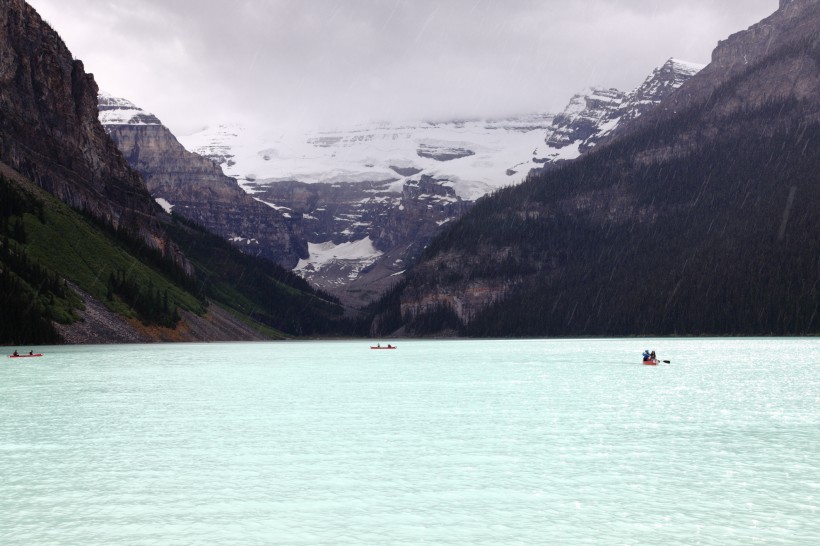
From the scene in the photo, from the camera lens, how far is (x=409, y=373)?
11281 cm

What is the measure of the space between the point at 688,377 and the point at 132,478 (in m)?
71.3

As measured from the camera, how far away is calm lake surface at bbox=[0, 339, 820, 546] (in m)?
30.0

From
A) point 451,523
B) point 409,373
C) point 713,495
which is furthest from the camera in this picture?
point 409,373

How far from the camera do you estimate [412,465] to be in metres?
42.1

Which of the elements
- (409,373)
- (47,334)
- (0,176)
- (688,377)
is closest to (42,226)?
(0,176)

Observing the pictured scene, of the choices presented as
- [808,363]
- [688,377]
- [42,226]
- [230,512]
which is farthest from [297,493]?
[42,226]

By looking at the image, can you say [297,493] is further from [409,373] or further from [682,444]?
[409,373]

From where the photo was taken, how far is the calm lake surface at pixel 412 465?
98.5 ft

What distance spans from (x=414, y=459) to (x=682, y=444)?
14.6 m

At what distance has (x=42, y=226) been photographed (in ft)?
650

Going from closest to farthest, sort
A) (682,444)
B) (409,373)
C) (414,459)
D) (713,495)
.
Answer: (713,495)
(414,459)
(682,444)
(409,373)

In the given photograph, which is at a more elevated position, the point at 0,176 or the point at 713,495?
the point at 0,176

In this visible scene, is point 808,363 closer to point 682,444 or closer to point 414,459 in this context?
point 682,444

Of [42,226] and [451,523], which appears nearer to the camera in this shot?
[451,523]
